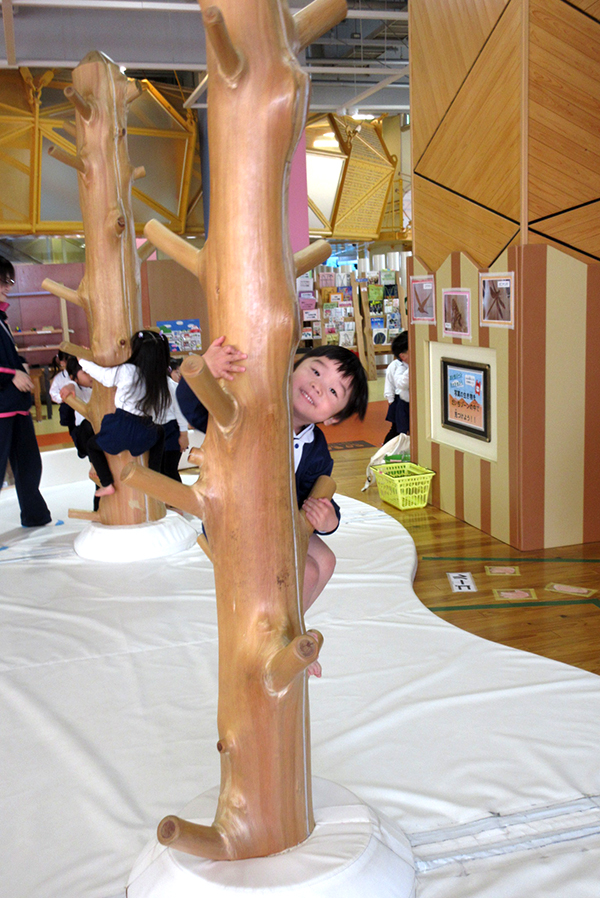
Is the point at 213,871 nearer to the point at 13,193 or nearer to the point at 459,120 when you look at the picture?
the point at 459,120

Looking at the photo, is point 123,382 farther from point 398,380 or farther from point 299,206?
point 299,206

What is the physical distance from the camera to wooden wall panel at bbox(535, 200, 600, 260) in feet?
12.5

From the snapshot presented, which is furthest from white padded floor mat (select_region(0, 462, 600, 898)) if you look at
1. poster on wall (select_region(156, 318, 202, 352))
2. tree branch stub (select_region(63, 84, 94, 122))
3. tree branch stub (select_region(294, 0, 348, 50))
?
poster on wall (select_region(156, 318, 202, 352))

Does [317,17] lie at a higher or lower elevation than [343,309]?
lower

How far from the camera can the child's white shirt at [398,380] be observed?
225 inches

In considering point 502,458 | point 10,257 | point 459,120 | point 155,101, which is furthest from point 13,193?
point 502,458

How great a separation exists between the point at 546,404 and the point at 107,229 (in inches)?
99.4

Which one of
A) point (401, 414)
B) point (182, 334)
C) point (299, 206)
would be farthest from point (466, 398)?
point (299, 206)

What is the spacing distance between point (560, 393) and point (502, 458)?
1.51ft

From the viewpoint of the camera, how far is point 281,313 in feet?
4.93

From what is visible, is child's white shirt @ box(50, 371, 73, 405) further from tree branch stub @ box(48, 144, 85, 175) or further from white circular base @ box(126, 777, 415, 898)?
white circular base @ box(126, 777, 415, 898)

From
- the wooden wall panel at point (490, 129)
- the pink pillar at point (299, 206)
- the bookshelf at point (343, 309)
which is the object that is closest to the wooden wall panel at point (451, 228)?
the wooden wall panel at point (490, 129)

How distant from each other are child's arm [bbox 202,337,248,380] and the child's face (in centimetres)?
53

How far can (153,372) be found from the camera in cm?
384
